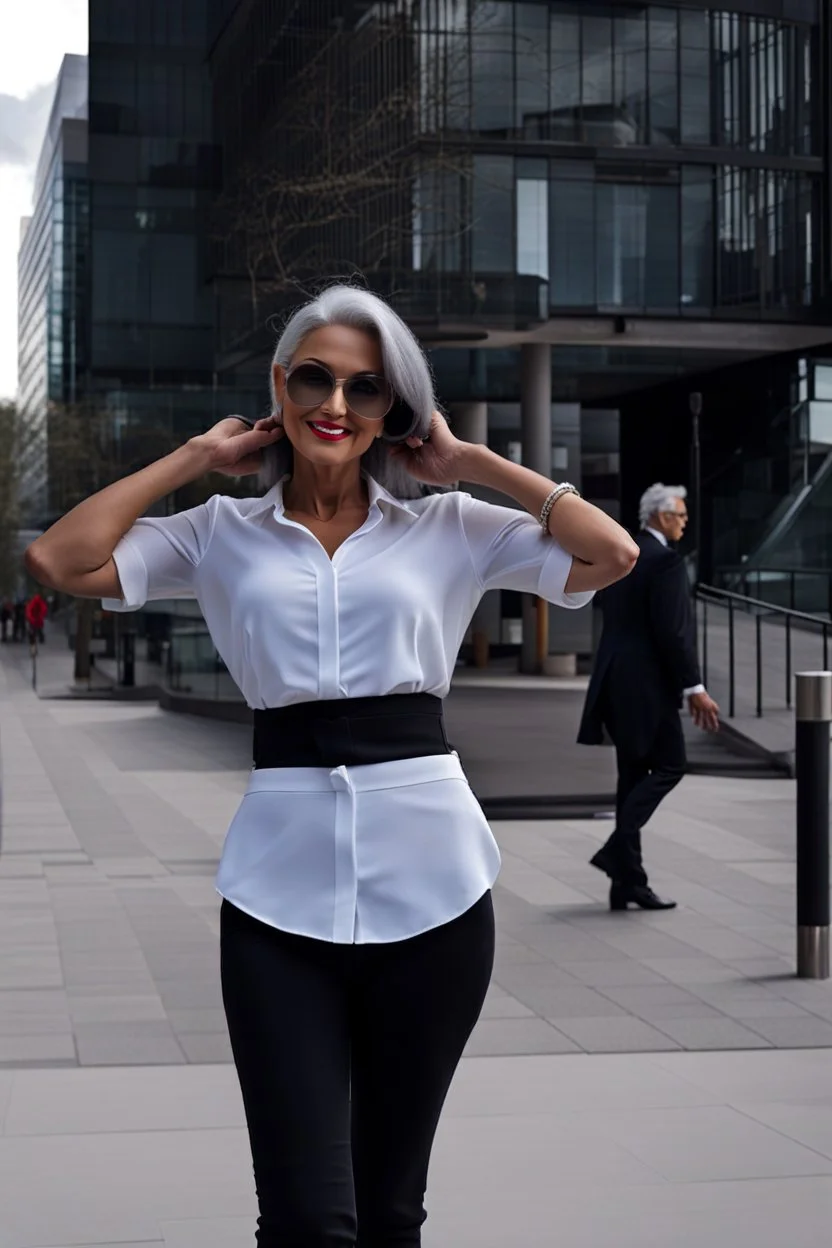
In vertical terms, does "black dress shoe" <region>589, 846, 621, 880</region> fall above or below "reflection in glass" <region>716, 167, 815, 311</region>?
below

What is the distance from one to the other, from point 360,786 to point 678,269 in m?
40.1

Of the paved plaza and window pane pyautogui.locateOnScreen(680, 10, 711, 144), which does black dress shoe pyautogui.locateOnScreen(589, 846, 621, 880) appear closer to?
the paved plaza

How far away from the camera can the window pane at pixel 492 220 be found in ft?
120

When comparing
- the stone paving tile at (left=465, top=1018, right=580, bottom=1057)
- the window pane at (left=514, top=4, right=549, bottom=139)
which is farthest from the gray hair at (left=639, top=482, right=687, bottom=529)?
the window pane at (left=514, top=4, right=549, bottom=139)

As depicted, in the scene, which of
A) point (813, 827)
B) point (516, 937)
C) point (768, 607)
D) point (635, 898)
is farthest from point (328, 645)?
point (768, 607)

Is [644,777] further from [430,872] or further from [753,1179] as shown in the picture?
[430,872]

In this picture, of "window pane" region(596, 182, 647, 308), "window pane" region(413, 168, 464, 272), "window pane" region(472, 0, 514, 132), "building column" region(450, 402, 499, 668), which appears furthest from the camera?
"window pane" region(596, 182, 647, 308)

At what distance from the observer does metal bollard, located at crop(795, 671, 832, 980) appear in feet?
25.0

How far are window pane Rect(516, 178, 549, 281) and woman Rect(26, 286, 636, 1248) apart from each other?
1414 inches

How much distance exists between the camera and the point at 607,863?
9219mm

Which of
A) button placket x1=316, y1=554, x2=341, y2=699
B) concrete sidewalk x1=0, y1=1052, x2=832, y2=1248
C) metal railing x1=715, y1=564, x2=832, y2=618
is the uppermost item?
button placket x1=316, y1=554, x2=341, y2=699

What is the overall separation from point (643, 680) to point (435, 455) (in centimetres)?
597

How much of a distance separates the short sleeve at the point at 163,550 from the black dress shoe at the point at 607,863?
6.30 m

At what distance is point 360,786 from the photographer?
2.87 m
